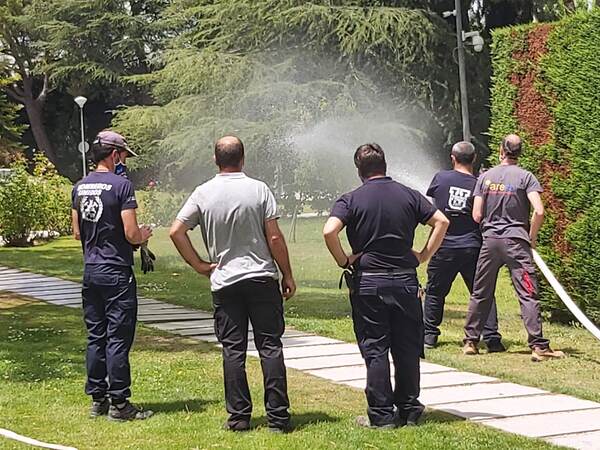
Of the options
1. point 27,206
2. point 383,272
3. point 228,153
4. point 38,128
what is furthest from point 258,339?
point 38,128

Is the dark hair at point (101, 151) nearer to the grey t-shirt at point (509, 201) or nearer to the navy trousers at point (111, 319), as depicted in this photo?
the navy trousers at point (111, 319)

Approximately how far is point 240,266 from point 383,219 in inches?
34.1

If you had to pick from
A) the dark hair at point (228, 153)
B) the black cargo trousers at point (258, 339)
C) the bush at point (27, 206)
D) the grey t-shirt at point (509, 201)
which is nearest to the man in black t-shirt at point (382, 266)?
the black cargo trousers at point (258, 339)

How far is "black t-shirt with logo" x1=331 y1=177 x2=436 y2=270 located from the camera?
579 cm

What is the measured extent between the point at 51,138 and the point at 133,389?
147 feet

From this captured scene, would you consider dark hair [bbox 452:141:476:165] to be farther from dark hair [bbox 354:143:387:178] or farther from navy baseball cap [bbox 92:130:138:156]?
navy baseball cap [bbox 92:130:138:156]

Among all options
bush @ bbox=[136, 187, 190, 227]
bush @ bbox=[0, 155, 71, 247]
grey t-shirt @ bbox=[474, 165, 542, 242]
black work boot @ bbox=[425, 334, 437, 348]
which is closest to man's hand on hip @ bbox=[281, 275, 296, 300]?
grey t-shirt @ bbox=[474, 165, 542, 242]

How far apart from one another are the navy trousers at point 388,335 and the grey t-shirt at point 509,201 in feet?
7.82

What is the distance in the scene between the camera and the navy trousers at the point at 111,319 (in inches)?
240

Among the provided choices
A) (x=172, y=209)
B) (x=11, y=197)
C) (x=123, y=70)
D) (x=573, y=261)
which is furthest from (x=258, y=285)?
(x=123, y=70)

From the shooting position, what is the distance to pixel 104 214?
6.04m

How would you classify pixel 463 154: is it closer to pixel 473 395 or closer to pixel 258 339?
pixel 473 395

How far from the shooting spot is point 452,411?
630 centimetres

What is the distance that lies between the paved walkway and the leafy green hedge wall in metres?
2.45
